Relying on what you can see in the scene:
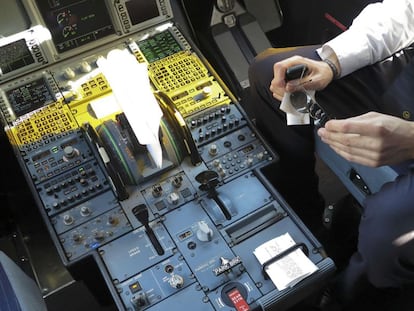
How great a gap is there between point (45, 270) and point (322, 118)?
1.22m

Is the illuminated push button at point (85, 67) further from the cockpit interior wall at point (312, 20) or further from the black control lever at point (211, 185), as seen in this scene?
the cockpit interior wall at point (312, 20)

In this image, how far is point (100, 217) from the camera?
5.99 feet

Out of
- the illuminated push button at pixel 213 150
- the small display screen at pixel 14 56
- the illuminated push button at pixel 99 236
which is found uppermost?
the small display screen at pixel 14 56

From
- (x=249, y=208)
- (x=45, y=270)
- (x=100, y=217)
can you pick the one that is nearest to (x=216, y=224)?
(x=249, y=208)

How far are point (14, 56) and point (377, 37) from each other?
4.41 feet

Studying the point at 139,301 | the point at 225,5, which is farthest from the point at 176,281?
the point at 225,5

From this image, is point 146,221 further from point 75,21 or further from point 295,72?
point 75,21

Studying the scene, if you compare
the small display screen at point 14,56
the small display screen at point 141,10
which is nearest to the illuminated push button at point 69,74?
the small display screen at point 14,56

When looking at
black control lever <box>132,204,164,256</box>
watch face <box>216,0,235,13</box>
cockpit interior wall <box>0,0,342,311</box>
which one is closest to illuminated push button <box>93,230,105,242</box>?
cockpit interior wall <box>0,0,342,311</box>

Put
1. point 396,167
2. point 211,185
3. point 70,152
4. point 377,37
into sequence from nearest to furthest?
point 396,167 < point 377,37 < point 211,185 < point 70,152

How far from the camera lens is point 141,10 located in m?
2.25

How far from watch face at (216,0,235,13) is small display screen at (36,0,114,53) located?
0.52 metres

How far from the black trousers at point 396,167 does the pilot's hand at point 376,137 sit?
85 millimetres

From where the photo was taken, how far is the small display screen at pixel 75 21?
2098 millimetres
